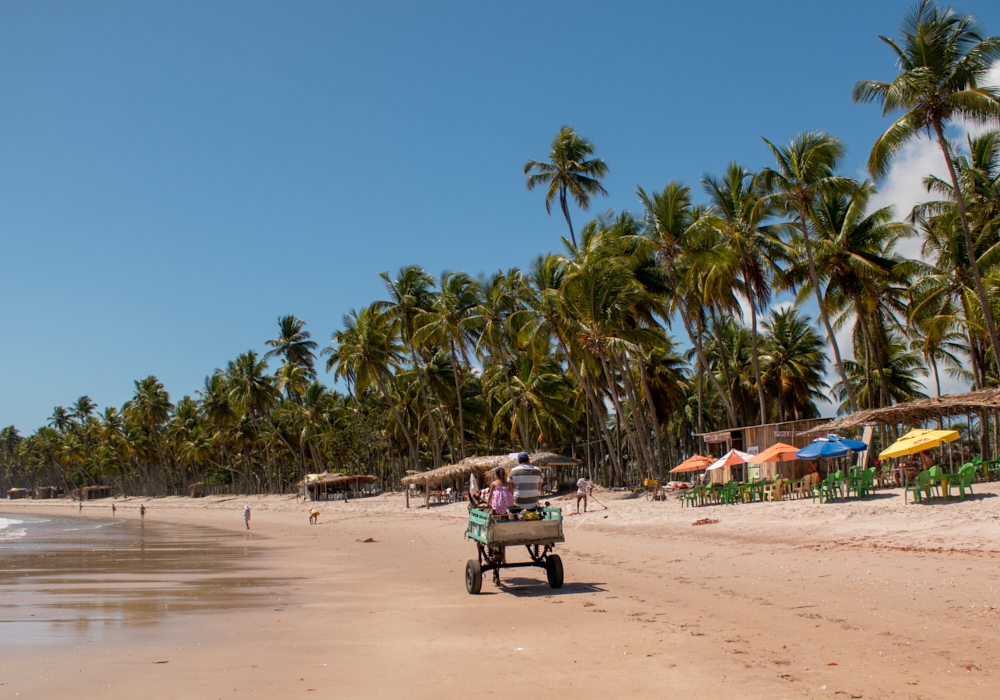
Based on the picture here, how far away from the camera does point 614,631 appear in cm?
698

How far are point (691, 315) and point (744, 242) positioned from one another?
560 cm

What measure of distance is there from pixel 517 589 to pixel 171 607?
4544 mm

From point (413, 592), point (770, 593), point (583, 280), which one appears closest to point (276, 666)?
point (413, 592)

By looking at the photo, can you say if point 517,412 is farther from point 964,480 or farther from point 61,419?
point 61,419

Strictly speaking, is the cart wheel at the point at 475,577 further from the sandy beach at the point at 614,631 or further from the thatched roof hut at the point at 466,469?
the thatched roof hut at the point at 466,469

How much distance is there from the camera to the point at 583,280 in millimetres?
28672

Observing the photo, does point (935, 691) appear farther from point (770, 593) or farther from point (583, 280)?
point (583, 280)

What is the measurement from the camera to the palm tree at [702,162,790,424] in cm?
2747

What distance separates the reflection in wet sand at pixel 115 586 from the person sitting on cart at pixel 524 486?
364 centimetres

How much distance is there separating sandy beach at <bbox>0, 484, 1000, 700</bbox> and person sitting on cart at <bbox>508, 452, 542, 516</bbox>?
112 cm

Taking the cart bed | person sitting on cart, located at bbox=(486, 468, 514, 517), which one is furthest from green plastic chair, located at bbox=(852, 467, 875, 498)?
person sitting on cart, located at bbox=(486, 468, 514, 517)

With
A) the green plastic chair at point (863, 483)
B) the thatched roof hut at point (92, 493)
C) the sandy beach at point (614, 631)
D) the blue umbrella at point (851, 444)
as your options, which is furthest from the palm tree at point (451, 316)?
the thatched roof hut at point (92, 493)

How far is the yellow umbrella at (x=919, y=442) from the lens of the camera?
15.9 metres

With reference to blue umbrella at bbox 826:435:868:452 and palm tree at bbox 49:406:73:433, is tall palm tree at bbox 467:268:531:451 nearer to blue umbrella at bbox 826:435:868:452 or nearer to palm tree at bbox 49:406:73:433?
blue umbrella at bbox 826:435:868:452
